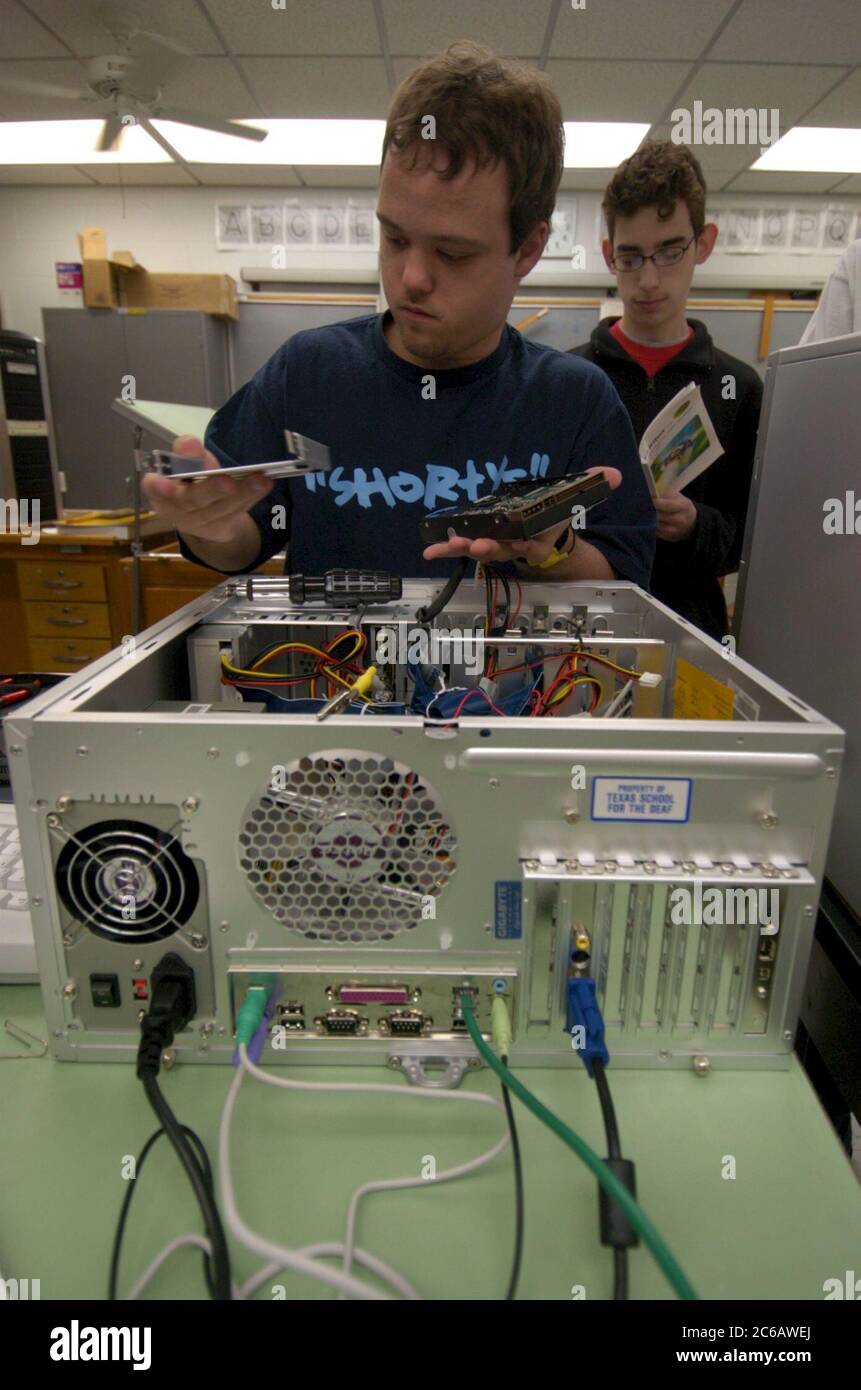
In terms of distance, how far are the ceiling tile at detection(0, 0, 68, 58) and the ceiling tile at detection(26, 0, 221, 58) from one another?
0.18 feet

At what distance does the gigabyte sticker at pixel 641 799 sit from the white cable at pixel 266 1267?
273 millimetres

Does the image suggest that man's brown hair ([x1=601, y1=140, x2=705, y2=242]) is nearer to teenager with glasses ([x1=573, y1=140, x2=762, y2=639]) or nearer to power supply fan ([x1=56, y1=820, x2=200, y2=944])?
teenager with glasses ([x1=573, y1=140, x2=762, y2=639])

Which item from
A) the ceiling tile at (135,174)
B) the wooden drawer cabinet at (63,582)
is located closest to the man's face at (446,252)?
the wooden drawer cabinet at (63,582)

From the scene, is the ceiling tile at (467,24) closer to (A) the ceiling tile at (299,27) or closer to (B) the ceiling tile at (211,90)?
(A) the ceiling tile at (299,27)

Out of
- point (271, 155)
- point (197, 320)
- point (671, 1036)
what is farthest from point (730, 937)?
point (271, 155)

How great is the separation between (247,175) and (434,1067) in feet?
15.6

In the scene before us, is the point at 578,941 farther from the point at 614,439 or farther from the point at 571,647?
the point at 614,439

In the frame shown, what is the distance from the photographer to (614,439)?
1051mm

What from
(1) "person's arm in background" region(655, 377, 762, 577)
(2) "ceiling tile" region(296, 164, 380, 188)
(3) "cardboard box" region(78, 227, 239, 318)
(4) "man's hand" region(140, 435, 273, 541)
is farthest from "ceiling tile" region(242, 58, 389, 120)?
(4) "man's hand" region(140, 435, 273, 541)

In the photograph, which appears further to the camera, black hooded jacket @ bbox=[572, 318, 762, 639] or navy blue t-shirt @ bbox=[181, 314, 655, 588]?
black hooded jacket @ bbox=[572, 318, 762, 639]

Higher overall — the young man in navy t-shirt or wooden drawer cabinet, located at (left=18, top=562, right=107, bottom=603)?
the young man in navy t-shirt

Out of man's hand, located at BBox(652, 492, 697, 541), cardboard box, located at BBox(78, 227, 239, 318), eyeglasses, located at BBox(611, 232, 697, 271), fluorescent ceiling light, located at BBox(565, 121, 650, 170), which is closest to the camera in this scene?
man's hand, located at BBox(652, 492, 697, 541)

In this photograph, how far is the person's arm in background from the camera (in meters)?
1.30
